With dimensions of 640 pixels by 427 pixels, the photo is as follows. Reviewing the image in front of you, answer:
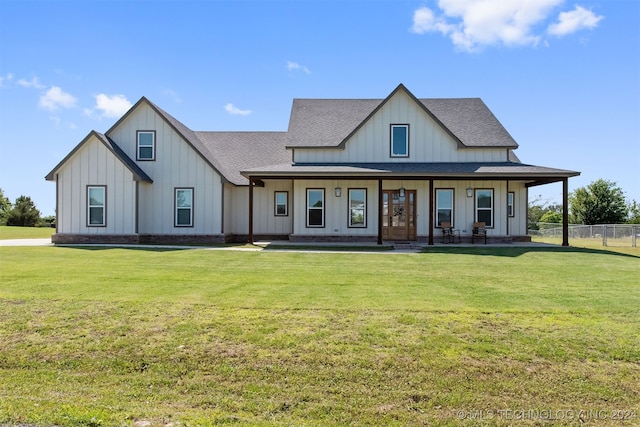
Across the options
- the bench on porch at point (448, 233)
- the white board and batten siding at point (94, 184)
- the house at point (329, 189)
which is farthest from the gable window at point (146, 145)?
the bench on porch at point (448, 233)

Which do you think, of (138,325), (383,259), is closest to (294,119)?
(383,259)

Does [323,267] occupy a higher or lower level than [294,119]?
lower

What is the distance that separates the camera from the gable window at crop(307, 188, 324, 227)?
760 inches

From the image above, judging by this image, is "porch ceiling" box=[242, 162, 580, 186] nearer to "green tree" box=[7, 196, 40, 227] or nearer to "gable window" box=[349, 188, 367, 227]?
"gable window" box=[349, 188, 367, 227]

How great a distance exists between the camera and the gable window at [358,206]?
756 inches

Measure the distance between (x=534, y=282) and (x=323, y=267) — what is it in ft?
16.5

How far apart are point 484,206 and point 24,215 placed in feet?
121

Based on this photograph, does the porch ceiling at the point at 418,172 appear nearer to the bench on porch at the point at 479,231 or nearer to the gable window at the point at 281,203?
the bench on porch at the point at 479,231

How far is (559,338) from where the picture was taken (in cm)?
513

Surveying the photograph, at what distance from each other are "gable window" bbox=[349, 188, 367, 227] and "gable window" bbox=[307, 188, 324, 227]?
1370 mm

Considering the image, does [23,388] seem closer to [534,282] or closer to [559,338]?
[559,338]

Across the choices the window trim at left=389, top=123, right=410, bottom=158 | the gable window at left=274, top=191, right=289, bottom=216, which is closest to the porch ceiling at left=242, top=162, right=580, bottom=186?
the window trim at left=389, top=123, right=410, bottom=158

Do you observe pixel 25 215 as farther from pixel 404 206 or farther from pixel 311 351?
pixel 311 351

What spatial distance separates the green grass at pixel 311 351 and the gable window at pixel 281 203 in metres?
12.5
